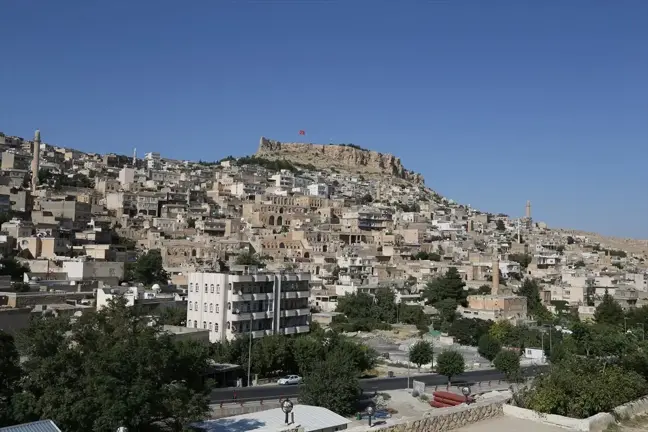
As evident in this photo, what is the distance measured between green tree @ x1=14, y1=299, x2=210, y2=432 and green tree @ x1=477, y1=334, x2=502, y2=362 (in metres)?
23.9

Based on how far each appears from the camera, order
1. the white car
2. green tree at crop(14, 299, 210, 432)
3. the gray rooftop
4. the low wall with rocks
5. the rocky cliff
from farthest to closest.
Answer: the rocky cliff < the white car < green tree at crop(14, 299, 210, 432) < the low wall with rocks < the gray rooftop

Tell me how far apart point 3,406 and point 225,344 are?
45.7 ft

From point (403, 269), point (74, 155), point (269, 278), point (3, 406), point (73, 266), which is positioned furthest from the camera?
point (74, 155)

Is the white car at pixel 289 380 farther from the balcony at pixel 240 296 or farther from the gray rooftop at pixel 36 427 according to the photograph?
the gray rooftop at pixel 36 427

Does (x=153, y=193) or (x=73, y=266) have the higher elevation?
(x=153, y=193)

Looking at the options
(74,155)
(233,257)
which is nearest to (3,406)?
(233,257)

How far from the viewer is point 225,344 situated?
88.6 feet

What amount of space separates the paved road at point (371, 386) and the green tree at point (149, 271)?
68.2ft

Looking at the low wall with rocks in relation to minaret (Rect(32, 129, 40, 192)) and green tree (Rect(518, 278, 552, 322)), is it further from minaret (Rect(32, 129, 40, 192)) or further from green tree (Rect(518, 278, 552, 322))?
minaret (Rect(32, 129, 40, 192))

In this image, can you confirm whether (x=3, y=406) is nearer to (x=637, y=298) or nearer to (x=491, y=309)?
(x=491, y=309)

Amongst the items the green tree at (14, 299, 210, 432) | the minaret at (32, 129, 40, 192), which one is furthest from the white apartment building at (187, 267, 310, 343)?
the minaret at (32, 129, 40, 192)

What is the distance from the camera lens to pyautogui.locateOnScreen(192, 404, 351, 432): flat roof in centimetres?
1578

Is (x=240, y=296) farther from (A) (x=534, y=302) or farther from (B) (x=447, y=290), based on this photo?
(A) (x=534, y=302)

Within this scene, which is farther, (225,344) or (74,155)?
(74,155)
